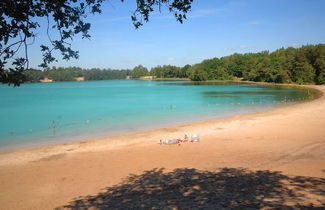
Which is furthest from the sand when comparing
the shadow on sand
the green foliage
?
the green foliage

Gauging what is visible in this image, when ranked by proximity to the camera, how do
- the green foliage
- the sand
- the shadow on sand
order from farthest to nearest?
the green foliage → the sand → the shadow on sand

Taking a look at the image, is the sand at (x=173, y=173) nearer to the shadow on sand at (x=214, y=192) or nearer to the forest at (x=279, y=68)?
the shadow on sand at (x=214, y=192)

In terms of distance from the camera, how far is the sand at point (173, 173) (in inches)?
276

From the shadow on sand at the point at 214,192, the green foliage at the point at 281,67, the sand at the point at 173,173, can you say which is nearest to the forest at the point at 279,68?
the green foliage at the point at 281,67

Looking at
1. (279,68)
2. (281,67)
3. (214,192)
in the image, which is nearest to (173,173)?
(214,192)

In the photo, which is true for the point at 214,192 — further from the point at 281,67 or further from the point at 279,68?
the point at 279,68

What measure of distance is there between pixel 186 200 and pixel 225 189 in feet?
4.53

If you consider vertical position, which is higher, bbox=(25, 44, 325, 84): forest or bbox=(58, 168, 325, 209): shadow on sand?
bbox=(25, 44, 325, 84): forest

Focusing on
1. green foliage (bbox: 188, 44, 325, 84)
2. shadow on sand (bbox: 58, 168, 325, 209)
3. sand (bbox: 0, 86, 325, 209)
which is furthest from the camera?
green foliage (bbox: 188, 44, 325, 84)

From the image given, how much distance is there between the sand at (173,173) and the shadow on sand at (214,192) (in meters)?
0.02

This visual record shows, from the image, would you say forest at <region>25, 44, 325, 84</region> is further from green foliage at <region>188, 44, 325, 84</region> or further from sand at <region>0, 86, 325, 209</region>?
sand at <region>0, 86, 325, 209</region>

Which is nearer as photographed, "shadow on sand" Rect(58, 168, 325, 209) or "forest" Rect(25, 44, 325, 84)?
"shadow on sand" Rect(58, 168, 325, 209)

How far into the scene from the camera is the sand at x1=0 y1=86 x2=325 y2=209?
23.0ft

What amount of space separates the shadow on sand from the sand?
0.07ft
